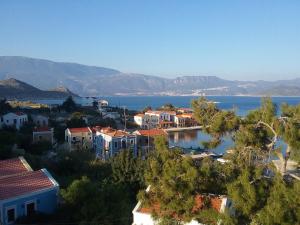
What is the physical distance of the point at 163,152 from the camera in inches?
265

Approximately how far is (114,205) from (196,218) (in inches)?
157

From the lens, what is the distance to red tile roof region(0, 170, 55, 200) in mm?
10441

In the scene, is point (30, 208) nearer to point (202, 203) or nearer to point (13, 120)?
point (202, 203)

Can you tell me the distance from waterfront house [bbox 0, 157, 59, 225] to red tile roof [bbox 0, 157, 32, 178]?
0.42 metres

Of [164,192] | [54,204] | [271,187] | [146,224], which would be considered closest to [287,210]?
[271,187]

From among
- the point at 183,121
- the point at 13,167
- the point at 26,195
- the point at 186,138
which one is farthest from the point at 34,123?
the point at 26,195

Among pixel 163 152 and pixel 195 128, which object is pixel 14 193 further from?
pixel 195 128

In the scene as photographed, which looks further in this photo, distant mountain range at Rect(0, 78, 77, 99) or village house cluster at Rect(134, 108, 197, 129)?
distant mountain range at Rect(0, 78, 77, 99)

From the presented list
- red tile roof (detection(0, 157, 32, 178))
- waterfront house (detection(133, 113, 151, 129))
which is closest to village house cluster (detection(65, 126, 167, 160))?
red tile roof (detection(0, 157, 32, 178))

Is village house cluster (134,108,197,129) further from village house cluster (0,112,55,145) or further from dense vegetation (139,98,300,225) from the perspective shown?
dense vegetation (139,98,300,225)

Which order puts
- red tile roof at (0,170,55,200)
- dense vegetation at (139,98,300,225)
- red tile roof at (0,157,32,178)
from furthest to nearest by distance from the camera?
red tile roof at (0,157,32,178)
red tile roof at (0,170,55,200)
dense vegetation at (139,98,300,225)

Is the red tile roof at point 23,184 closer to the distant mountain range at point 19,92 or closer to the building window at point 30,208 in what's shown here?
the building window at point 30,208

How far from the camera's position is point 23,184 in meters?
11.0

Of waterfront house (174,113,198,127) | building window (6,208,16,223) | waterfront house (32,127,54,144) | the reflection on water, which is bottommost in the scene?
the reflection on water
